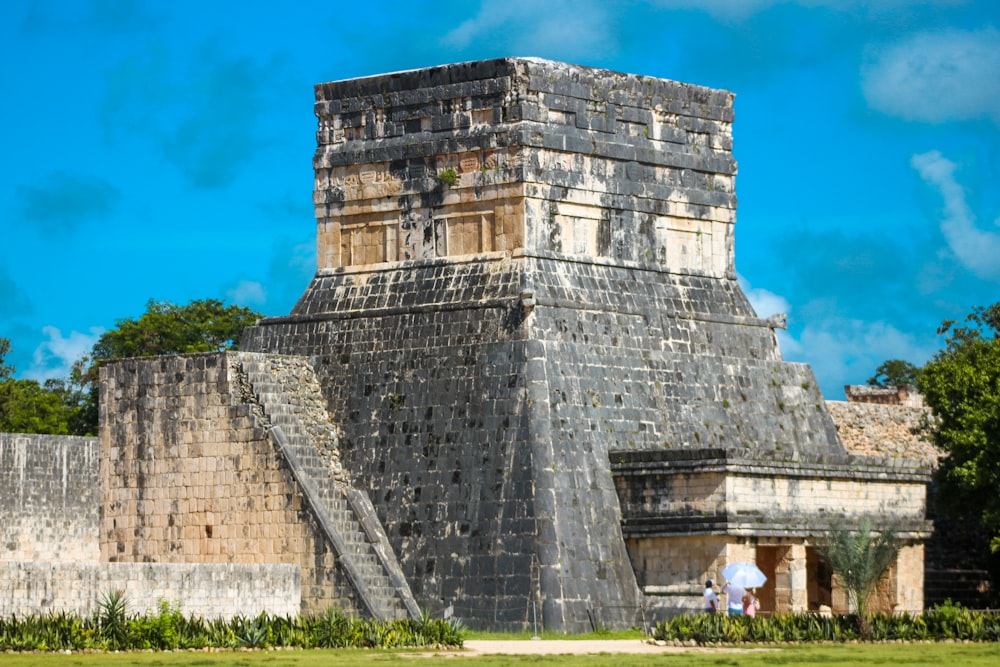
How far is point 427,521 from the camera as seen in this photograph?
108 ft

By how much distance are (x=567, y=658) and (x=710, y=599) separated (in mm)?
4696

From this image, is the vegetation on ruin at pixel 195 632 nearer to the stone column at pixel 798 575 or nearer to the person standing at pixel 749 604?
the person standing at pixel 749 604

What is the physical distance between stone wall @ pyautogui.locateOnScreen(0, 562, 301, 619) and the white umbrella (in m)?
6.30

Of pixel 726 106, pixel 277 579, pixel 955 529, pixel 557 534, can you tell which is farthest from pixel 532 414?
pixel 955 529

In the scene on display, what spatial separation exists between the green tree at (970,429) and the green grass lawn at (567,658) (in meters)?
10.3

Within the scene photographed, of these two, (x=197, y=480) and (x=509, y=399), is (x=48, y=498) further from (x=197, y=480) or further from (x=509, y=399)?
(x=509, y=399)

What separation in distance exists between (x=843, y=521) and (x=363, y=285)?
8.59 metres

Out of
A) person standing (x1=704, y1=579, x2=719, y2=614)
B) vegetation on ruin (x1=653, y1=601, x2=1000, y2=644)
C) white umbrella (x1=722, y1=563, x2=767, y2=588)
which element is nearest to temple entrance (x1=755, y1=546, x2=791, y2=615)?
person standing (x1=704, y1=579, x2=719, y2=614)

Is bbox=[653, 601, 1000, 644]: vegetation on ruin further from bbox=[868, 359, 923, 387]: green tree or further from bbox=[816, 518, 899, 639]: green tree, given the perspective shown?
bbox=[868, 359, 923, 387]: green tree

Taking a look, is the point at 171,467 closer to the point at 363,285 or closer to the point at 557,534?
the point at 363,285

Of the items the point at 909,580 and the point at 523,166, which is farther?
the point at 909,580

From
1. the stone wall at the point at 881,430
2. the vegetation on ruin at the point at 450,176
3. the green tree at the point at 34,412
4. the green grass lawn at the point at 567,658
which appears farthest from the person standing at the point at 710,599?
the green tree at the point at 34,412

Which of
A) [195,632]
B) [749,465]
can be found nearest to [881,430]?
[749,465]

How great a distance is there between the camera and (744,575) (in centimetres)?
3089
